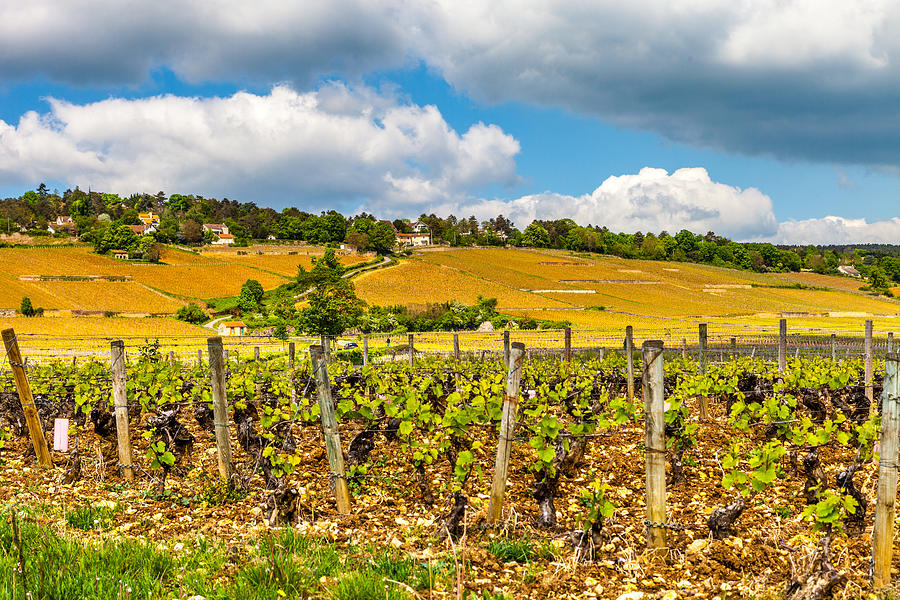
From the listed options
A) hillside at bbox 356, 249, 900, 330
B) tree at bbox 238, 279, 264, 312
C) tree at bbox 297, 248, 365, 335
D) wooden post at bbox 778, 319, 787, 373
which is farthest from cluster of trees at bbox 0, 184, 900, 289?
wooden post at bbox 778, 319, 787, 373

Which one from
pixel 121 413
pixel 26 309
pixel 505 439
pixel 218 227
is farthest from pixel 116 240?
pixel 505 439

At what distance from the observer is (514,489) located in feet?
21.4

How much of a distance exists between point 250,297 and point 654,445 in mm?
71095

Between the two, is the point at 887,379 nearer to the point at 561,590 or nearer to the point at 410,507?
the point at 561,590

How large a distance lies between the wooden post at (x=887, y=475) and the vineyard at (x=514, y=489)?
28 mm

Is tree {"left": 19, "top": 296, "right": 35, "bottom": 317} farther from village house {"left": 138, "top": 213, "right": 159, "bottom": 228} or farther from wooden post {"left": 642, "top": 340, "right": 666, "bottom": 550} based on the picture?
village house {"left": 138, "top": 213, "right": 159, "bottom": 228}

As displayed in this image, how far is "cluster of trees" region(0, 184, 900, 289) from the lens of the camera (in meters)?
109

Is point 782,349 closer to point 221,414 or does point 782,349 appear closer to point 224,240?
point 221,414

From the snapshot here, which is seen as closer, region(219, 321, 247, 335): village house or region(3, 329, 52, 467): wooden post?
region(3, 329, 52, 467): wooden post

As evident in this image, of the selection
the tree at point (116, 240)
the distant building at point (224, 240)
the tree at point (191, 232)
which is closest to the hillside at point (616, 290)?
the distant building at point (224, 240)

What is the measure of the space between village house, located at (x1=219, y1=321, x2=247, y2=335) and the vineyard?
46759 millimetres

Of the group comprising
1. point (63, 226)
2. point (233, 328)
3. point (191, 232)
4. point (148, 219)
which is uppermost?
point (148, 219)

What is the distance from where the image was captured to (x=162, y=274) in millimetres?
86688

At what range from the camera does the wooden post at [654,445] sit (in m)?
4.82
